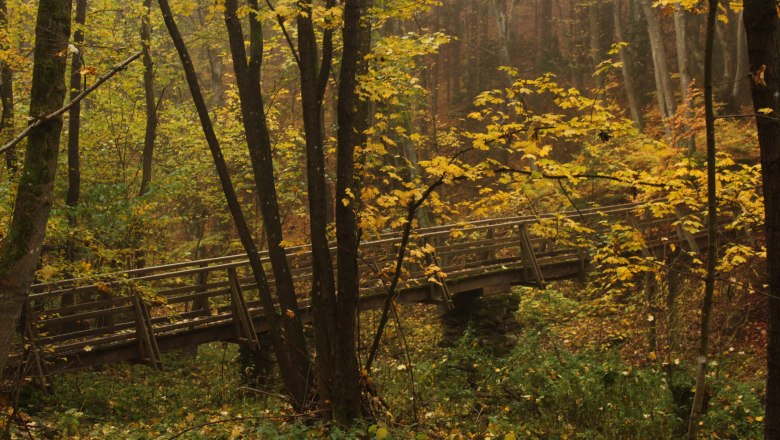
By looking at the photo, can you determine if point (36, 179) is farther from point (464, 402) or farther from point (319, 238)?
point (464, 402)

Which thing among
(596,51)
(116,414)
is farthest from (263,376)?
(596,51)

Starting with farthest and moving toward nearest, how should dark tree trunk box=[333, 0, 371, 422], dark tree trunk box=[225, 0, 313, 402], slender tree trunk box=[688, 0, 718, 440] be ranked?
dark tree trunk box=[225, 0, 313, 402], dark tree trunk box=[333, 0, 371, 422], slender tree trunk box=[688, 0, 718, 440]

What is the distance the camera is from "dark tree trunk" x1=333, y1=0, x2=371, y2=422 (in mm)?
6051

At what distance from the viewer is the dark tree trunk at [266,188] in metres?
7.64

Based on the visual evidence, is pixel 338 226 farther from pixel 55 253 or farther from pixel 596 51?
pixel 596 51

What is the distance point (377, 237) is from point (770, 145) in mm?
7739

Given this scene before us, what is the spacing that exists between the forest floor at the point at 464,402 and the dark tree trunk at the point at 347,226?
386 mm

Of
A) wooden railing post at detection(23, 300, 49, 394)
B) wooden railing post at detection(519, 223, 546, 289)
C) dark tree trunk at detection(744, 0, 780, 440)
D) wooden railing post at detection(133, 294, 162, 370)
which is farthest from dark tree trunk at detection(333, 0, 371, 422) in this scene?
wooden railing post at detection(519, 223, 546, 289)

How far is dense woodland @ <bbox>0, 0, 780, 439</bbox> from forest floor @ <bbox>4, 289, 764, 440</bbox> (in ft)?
0.17

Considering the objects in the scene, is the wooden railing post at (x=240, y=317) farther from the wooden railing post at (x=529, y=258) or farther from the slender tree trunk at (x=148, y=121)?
the wooden railing post at (x=529, y=258)

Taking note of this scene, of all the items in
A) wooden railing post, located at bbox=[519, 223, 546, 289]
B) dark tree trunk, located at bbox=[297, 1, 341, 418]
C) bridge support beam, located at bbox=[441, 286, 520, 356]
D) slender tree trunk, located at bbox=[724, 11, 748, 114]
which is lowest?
bridge support beam, located at bbox=[441, 286, 520, 356]

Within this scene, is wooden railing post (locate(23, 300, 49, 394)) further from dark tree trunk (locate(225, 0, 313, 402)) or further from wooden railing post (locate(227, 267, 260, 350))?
dark tree trunk (locate(225, 0, 313, 402))

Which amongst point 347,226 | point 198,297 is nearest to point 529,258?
point 198,297

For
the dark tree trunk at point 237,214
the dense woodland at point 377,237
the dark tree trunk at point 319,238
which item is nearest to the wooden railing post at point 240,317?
the dense woodland at point 377,237
